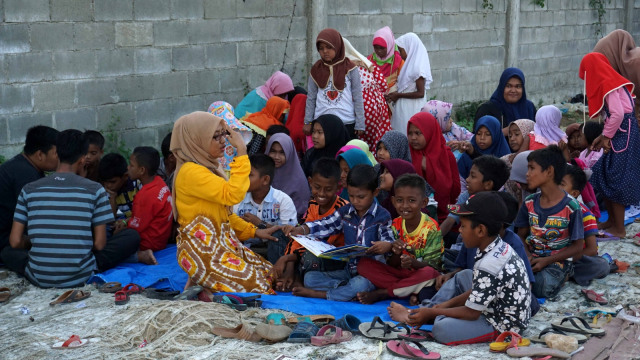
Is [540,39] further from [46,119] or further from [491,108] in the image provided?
[46,119]

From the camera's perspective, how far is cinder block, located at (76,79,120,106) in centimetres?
704

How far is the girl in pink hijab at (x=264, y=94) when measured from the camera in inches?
315

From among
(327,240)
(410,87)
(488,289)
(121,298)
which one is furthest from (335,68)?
(488,289)

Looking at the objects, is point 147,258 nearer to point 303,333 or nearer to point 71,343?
point 71,343

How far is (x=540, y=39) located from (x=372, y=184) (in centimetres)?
948

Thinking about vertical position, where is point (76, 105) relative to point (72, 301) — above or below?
above

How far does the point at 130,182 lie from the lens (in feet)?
21.7

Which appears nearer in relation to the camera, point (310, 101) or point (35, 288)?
point (35, 288)

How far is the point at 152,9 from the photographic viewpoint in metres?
7.50

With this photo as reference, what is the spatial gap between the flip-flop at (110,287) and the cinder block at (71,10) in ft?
8.78

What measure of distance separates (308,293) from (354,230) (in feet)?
1.80

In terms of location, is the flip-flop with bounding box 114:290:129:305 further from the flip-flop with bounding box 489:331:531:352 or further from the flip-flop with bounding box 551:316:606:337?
the flip-flop with bounding box 551:316:606:337

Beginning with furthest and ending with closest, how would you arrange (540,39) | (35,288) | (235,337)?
(540,39), (35,288), (235,337)

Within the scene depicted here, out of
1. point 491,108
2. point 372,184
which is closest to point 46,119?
point 372,184
